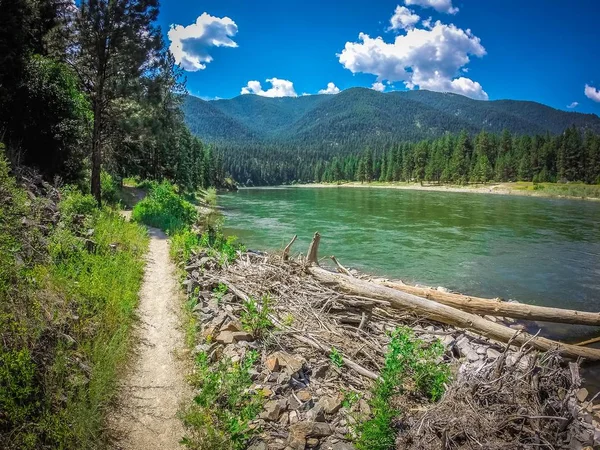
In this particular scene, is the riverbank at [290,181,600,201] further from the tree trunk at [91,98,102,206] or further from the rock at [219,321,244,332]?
the rock at [219,321,244,332]

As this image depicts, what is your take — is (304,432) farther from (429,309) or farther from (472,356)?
(429,309)

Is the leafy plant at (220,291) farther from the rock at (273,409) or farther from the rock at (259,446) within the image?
the rock at (259,446)

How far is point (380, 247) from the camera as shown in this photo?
881 inches

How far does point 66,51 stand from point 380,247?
20.9 metres

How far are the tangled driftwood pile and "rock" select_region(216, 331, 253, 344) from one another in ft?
0.07

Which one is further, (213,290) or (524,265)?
(524,265)

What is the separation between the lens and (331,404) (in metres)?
5.32

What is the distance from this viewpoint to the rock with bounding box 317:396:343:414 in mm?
5231

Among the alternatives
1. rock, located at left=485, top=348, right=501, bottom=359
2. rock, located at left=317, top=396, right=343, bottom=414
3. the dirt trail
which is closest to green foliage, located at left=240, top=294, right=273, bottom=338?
the dirt trail

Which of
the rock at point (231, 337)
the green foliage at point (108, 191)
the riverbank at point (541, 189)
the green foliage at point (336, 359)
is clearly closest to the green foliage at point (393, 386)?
the green foliage at point (336, 359)

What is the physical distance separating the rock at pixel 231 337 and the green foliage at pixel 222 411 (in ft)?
3.20

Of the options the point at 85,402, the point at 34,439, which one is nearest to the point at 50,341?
the point at 85,402

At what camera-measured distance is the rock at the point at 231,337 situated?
263 inches

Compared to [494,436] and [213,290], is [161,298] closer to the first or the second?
[213,290]
